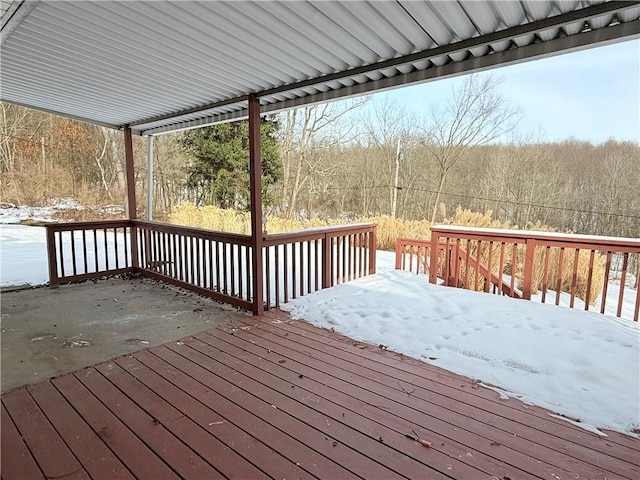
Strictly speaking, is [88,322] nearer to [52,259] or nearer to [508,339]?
[52,259]

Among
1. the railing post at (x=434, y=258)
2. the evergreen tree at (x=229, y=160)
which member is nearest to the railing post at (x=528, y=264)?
the railing post at (x=434, y=258)

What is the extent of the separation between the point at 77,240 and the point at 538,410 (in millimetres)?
10270

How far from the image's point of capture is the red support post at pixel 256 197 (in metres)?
3.95

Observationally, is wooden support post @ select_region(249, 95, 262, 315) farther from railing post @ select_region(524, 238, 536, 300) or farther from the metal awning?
railing post @ select_region(524, 238, 536, 300)

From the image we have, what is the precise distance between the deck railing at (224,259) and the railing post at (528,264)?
2.31 m

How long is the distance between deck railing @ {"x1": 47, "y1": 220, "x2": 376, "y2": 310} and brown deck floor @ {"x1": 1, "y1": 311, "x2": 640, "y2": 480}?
67.4 inches

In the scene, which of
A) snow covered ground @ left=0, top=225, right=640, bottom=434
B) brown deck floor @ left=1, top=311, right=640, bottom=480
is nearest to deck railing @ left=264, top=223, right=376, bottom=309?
snow covered ground @ left=0, top=225, right=640, bottom=434

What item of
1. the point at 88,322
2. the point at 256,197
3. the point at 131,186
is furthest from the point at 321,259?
the point at 131,186

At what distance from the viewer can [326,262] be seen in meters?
5.09

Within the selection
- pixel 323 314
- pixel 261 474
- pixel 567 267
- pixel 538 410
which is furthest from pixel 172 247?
pixel 567 267

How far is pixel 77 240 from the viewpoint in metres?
9.00

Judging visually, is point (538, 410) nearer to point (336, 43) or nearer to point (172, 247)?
point (336, 43)

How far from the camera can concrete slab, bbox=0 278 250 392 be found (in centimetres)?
290

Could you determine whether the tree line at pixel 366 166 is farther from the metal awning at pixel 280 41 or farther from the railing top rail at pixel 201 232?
the metal awning at pixel 280 41
